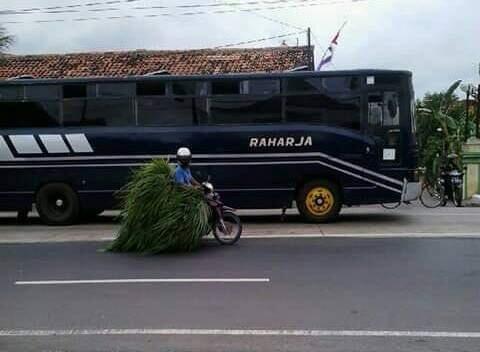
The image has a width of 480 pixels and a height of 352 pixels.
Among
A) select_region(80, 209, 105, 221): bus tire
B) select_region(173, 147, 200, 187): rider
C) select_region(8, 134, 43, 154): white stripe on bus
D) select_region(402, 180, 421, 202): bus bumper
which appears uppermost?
select_region(8, 134, 43, 154): white stripe on bus

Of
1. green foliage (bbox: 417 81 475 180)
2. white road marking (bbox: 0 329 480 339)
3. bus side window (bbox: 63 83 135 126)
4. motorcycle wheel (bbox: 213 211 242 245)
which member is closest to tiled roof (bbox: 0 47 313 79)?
green foliage (bbox: 417 81 475 180)

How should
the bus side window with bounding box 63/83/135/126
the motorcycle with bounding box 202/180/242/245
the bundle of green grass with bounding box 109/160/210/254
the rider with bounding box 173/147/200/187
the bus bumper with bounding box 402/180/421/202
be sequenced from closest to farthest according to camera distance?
the bundle of green grass with bounding box 109/160/210/254 → the rider with bounding box 173/147/200/187 → the motorcycle with bounding box 202/180/242/245 → the bus bumper with bounding box 402/180/421/202 → the bus side window with bounding box 63/83/135/126

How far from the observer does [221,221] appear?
11836 mm

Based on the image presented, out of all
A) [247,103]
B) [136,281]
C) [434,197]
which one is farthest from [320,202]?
[434,197]

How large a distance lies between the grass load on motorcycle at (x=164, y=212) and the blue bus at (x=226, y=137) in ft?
11.9

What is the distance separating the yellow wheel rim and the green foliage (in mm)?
11538

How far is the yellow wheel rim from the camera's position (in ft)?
49.4

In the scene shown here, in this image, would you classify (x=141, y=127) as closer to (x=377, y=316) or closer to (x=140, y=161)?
(x=140, y=161)

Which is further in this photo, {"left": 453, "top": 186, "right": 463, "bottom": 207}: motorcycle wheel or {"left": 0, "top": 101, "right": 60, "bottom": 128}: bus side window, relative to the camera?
{"left": 453, "top": 186, "right": 463, "bottom": 207}: motorcycle wheel

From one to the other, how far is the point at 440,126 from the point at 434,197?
47.0 ft

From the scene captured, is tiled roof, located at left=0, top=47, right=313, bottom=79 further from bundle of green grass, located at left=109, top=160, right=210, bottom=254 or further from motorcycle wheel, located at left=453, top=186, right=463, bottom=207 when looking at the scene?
bundle of green grass, located at left=109, top=160, right=210, bottom=254

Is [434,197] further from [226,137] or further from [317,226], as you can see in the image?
[226,137]

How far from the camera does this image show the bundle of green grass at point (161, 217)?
11.1m

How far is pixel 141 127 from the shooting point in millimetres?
15562
